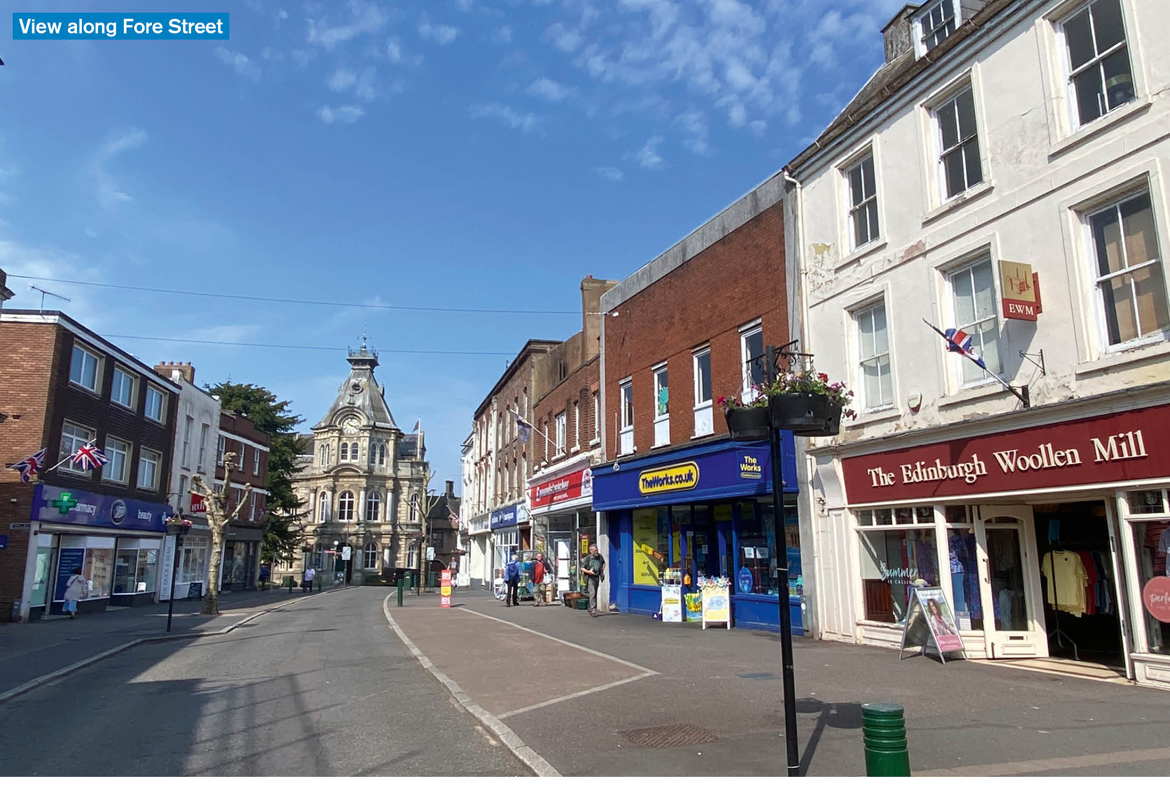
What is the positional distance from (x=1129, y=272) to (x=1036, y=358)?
56.1 inches

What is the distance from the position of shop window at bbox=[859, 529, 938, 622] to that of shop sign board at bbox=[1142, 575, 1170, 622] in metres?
3.36

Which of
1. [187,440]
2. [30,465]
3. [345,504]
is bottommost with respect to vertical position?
[30,465]

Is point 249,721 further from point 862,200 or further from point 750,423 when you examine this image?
point 862,200

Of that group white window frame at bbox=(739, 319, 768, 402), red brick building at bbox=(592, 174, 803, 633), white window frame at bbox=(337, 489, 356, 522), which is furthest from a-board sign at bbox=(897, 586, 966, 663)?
white window frame at bbox=(337, 489, 356, 522)

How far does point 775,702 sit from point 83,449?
78.4 ft

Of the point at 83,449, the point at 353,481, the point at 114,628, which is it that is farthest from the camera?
the point at 353,481

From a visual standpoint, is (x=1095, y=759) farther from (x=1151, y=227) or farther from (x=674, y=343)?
(x=674, y=343)

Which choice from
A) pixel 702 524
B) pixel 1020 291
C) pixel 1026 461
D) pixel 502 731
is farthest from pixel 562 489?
pixel 502 731

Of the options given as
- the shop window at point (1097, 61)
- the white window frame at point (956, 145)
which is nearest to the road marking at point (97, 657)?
the white window frame at point (956, 145)

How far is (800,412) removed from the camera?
19.9ft

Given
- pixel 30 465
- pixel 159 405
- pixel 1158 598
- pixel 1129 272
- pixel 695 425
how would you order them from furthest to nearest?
1. pixel 159 405
2. pixel 30 465
3. pixel 695 425
4. pixel 1129 272
5. pixel 1158 598
